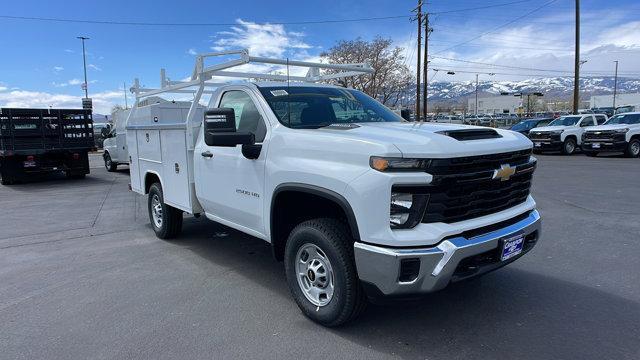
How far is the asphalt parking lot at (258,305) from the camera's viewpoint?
347 centimetres

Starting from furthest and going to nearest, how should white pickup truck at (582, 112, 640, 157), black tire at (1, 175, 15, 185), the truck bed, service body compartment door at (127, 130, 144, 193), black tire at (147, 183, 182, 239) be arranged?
white pickup truck at (582, 112, 640, 157), black tire at (1, 175, 15, 185), the truck bed, service body compartment door at (127, 130, 144, 193), black tire at (147, 183, 182, 239)

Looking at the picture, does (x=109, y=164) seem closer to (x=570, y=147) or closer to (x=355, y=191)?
(x=355, y=191)

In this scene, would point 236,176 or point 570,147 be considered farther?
point 570,147

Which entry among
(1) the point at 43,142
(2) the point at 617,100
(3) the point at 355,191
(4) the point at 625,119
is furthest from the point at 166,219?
(2) the point at 617,100

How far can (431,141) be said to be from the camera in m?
3.24

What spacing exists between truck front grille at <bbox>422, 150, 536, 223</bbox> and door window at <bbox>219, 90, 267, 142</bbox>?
71.2 inches

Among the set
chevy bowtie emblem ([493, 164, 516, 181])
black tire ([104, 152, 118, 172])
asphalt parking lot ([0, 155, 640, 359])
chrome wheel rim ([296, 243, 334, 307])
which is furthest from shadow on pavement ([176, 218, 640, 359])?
black tire ([104, 152, 118, 172])

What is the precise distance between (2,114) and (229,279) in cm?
1293

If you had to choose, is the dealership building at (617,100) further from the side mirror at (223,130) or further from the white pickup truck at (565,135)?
the side mirror at (223,130)

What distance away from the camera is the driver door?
436 cm

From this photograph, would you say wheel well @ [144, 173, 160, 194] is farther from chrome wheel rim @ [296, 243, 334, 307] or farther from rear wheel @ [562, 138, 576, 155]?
rear wheel @ [562, 138, 576, 155]

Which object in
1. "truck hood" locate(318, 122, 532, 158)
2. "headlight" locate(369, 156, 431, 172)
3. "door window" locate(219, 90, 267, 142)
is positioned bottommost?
"headlight" locate(369, 156, 431, 172)

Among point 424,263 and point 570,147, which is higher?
point 424,263

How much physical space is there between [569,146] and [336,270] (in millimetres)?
21658
